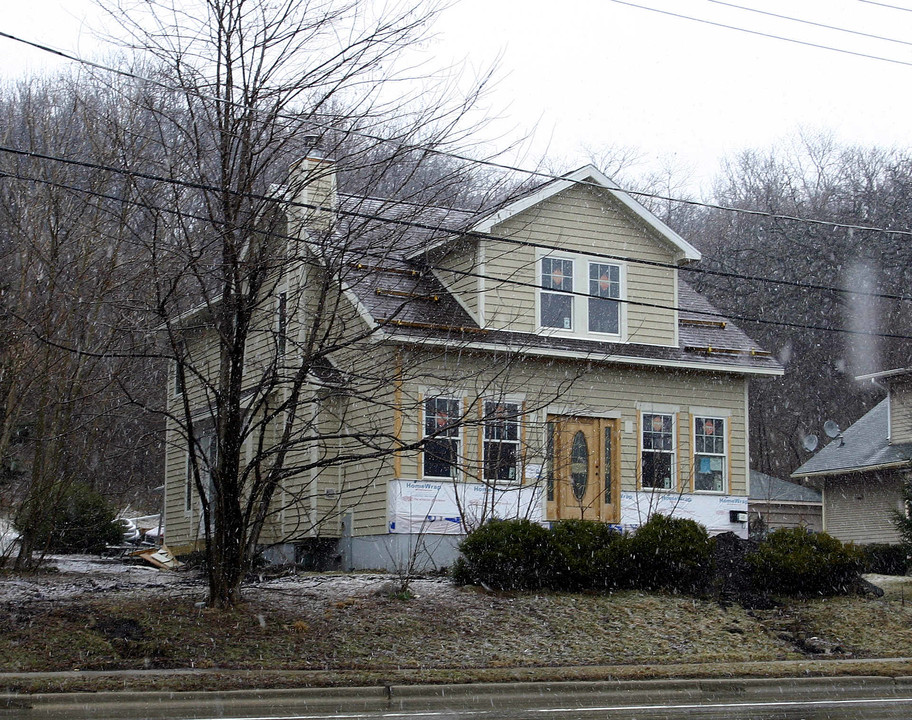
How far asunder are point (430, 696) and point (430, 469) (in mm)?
7988

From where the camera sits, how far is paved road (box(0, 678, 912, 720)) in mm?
8891

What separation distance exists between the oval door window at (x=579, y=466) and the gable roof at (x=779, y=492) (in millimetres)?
16308

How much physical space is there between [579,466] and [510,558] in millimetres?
5437

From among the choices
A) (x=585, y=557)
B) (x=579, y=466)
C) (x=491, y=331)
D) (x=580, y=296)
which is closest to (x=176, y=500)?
(x=491, y=331)

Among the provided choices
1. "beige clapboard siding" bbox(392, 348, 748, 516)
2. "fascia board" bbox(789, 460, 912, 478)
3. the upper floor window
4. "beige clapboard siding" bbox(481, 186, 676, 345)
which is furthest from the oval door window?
"fascia board" bbox(789, 460, 912, 478)

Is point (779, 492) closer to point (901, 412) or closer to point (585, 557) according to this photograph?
point (901, 412)

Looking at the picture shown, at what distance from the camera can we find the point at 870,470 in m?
28.2

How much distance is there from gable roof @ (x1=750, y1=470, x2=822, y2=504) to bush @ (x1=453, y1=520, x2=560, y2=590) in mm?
21275

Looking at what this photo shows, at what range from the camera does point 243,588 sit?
13406 mm

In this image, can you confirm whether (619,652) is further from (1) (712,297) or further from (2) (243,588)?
(1) (712,297)

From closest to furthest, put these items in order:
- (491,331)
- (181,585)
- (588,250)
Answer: (181,585) < (491,331) < (588,250)

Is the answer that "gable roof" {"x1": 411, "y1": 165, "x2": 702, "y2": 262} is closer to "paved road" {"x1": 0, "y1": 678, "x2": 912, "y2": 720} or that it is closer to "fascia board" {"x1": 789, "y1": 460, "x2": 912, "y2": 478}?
"paved road" {"x1": 0, "y1": 678, "x2": 912, "y2": 720}

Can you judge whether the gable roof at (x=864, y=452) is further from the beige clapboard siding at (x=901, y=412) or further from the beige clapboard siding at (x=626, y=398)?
the beige clapboard siding at (x=626, y=398)

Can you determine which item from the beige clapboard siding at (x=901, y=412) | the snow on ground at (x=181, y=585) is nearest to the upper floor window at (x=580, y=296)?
the snow on ground at (x=181, y=585)
